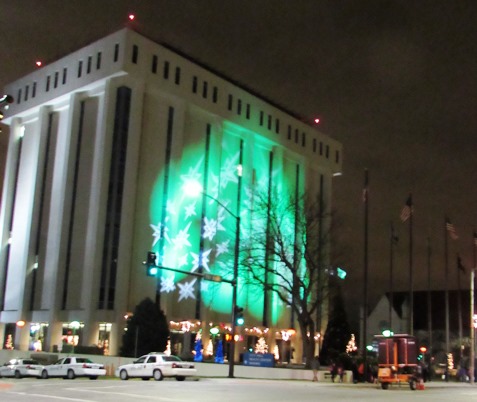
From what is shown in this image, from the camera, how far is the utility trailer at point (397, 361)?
118ft

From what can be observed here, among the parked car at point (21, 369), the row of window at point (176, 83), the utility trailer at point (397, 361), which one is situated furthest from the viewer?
the row of window at point (176, 83)

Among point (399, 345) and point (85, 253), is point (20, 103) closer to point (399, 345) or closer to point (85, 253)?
point (85, 253)

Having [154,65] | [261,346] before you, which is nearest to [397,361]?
[261,346]

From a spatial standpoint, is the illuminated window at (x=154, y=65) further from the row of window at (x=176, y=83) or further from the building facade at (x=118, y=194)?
the building facade at (x=118, y=194)

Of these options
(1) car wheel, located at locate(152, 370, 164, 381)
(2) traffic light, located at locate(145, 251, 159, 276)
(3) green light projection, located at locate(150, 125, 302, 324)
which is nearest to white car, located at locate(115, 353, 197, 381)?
(1) car wheel, located at locate(152, 370, 164, 381)

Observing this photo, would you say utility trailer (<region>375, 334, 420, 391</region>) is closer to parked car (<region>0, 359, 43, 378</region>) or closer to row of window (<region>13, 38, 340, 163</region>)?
parked car (<region>0, 359, 43, 378</region>)

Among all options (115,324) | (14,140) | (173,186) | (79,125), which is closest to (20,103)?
(14,140)

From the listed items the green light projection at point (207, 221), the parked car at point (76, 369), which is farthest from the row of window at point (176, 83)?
the parked car at point (76, 369)

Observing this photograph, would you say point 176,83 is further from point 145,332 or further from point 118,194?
point 145,332

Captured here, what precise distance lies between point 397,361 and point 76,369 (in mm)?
18679

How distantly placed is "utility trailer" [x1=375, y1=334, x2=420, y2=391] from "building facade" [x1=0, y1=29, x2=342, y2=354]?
72.4ft

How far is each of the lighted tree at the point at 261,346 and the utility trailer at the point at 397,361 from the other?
112 ft

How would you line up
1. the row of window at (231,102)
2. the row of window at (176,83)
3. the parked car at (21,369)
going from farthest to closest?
the row of window at (231,102), the row of window at (176,83), the parked car at (21,369)

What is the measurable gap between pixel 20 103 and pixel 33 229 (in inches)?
645
